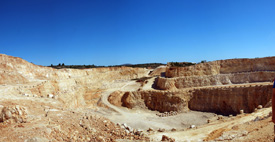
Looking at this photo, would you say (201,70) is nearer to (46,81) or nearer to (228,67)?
(228,67)

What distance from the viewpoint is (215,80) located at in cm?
3266

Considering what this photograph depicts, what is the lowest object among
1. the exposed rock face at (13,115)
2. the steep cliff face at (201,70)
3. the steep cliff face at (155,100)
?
the steep cliff face at (155,100)

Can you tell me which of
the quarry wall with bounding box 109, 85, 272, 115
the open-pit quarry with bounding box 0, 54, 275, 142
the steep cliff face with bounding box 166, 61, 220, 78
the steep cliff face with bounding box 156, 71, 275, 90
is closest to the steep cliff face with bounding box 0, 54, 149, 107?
the open-pit quarry with bounding box 0, 54, 275, 142

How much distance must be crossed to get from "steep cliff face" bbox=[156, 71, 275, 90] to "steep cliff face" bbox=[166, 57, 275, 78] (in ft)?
10.3

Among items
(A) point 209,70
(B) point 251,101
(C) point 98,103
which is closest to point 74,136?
(B) point 251,101

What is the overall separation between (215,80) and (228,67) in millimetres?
6142

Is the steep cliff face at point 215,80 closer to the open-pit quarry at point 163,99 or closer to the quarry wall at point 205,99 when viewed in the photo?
the open-pit quarry at point 163,99

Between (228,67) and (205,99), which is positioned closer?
(205,99)

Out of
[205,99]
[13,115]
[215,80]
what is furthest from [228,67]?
[13,115]

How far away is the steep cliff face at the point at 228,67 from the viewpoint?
3328 centimetres

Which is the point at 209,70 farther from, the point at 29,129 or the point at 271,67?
the point at 29,129

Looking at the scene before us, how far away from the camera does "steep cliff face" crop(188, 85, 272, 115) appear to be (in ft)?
76.7

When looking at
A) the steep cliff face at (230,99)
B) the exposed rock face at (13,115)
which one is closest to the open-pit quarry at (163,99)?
the steep cliff face at (230,99)

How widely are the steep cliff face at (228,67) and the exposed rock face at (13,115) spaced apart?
108 feet
